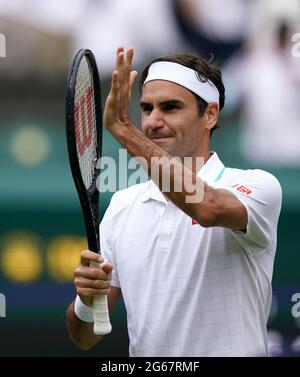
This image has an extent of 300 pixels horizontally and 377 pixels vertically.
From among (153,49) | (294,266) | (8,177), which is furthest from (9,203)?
(294,266)

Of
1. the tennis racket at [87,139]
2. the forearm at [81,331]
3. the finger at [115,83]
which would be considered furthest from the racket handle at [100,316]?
the finger at [115,83]

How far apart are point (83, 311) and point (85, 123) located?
2.05 ft

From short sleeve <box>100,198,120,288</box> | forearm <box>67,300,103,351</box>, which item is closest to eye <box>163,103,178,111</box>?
short sleeve <box>100,198,120,288</box>

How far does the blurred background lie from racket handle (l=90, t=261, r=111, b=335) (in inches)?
59.7

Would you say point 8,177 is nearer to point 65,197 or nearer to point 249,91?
point 65,197

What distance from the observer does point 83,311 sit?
9.91 ft

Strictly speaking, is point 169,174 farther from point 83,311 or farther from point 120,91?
point 83,311

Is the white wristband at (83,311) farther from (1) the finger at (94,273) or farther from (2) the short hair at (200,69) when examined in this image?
(2) the short hair at (200,69)

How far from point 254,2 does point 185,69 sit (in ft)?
3.84

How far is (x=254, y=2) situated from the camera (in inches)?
165

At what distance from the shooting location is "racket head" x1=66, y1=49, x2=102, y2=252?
8.63ft

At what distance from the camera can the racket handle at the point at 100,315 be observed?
2.73m

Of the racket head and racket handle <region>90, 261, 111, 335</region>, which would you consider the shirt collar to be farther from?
racket handle <region>90, 261, 111, 335</region>

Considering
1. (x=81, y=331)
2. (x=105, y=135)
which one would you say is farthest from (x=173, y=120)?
(x=105, y=135)
